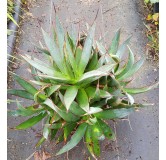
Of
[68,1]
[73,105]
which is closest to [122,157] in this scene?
[73,105]

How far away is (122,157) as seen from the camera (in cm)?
299

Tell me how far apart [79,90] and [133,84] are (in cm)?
94

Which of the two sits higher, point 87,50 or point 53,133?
point 87,50

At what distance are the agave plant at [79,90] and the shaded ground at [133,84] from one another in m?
0.35

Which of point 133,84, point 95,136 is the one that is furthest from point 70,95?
point 133,84

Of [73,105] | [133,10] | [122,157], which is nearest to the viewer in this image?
[73,105]

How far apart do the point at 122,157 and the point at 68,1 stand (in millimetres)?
2248

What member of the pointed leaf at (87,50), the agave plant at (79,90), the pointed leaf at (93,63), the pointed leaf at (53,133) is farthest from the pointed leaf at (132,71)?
the pointed leaf at (53,133)

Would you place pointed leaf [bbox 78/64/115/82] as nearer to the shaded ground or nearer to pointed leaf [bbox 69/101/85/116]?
pointed leaf [bbox 69/101/85/116]

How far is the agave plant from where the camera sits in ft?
8.42

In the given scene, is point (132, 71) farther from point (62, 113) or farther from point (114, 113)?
point (62, 113)

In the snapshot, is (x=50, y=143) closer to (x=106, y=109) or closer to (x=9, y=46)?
(x=106, y=109)

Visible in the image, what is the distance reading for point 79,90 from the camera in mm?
2719

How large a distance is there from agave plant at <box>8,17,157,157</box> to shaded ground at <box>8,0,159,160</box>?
0.35 meters
